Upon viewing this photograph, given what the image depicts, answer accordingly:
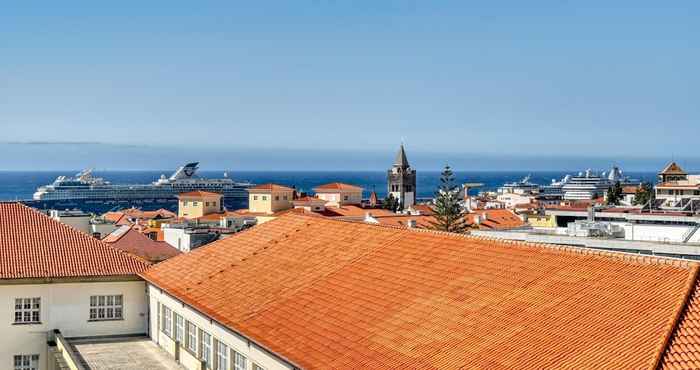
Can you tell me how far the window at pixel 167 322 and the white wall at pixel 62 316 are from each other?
2932 millimetres

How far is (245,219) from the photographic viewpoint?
118 meters

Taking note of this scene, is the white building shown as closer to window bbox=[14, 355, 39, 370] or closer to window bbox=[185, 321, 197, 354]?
window bbox=[14, 355, 39, 370]

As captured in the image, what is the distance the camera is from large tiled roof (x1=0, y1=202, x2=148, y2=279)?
3609cm

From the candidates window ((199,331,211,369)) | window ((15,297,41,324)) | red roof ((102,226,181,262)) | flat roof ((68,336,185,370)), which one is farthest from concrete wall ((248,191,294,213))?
window ((199,331,211,369))

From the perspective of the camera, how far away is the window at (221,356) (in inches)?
1096

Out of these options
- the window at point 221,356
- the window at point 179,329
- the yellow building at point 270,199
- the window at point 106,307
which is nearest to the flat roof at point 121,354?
the window at point 179,329

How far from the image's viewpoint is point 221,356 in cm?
2830

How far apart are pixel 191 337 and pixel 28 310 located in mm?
8746

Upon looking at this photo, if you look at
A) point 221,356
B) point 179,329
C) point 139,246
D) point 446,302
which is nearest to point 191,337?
point 179,329

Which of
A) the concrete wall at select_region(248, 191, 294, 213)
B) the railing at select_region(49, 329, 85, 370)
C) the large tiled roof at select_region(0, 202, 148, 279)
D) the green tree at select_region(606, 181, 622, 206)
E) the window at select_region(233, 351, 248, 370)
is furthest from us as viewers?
the green tree at select_region(606, 181, 622, 206)

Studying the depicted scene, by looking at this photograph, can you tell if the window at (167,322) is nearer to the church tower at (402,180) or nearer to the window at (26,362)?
the window at (26,362)

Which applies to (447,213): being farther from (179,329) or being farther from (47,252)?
(179,329)

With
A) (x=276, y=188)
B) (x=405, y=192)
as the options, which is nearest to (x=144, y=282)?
(x=276, y=188)

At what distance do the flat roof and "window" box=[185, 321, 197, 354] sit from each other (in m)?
0.84
